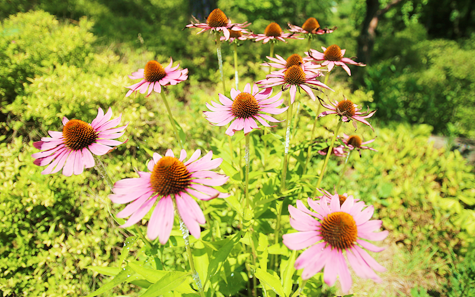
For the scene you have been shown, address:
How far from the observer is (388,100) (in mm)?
4430

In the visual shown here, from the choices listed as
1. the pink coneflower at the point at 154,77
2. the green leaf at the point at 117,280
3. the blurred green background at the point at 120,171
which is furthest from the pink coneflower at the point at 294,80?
the green leaf at the point at 117,280

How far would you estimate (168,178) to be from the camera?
814 mm

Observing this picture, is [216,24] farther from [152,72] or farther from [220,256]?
[220,256]

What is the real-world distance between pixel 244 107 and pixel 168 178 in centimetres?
52

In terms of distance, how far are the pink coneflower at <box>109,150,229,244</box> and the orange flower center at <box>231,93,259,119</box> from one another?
380mm

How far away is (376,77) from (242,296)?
467cm

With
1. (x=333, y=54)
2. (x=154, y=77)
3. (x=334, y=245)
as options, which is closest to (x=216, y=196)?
(x=334, y=245)

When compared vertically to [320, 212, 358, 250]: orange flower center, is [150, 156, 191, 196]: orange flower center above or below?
above

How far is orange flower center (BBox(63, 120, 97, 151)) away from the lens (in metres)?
0.99

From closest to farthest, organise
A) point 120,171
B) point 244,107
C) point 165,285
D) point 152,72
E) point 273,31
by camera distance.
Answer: point 165,285 → point 244,107 → point 152,72 → point 273,31 → point 120,171

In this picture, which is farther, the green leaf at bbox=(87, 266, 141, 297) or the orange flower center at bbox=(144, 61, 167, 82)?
the orange flower center at bbox=(144, 61, 167, 82)

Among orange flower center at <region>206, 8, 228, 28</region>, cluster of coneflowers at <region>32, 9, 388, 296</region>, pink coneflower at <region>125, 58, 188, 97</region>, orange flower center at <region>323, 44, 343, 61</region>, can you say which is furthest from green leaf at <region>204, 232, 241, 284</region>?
orange flower center at <region>206, 8, 228, 28</region>

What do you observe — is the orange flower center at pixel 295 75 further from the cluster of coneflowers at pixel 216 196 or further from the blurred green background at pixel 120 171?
the blurred green background at pixel 120 171

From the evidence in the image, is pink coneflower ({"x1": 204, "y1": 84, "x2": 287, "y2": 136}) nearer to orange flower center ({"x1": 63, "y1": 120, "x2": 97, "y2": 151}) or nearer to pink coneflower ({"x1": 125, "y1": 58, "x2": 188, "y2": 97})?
pink coneflower ({"x1": 125, "y1": 58, "x2": 188, "y2": 97})
